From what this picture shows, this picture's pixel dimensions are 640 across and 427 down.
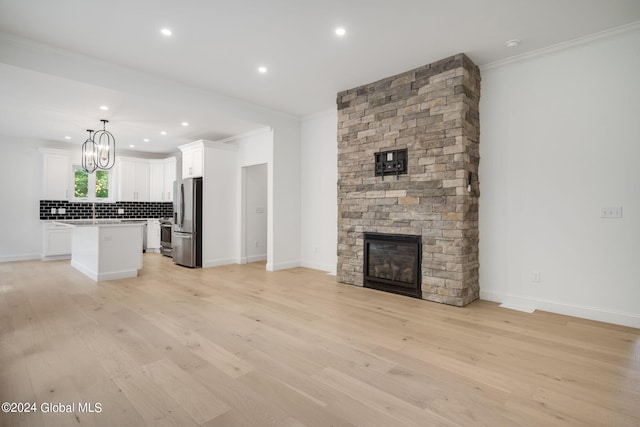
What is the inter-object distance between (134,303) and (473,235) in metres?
4.22

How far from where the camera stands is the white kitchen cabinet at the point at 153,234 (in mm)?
8560

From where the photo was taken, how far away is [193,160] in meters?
6.57

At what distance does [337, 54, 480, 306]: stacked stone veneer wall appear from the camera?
379cm

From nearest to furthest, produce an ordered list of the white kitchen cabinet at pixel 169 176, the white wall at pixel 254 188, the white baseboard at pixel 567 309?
the white baseboard at pixel 567 309
the white wall at pixel 254 188
the white kitchen cabinet at pixel 169 176

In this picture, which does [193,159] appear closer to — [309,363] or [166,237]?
[166,237]

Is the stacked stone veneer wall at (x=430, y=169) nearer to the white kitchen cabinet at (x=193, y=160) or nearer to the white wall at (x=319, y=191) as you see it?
the white wall at (x=319, y=191)

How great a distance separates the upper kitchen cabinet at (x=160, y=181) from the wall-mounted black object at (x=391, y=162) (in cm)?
643

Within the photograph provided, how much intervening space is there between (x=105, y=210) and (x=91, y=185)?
→ 2.29 feet

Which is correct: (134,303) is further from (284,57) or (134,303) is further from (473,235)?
(473,235)

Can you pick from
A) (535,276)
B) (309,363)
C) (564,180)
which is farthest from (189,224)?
(564,180)

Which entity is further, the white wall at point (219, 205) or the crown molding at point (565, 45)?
the white wall at point (219, 205)

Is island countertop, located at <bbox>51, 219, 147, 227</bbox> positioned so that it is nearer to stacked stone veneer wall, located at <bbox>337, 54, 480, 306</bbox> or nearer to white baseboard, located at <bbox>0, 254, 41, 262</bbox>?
white baseboard, located at <bbox>0, 254, 41, 262</bbox>

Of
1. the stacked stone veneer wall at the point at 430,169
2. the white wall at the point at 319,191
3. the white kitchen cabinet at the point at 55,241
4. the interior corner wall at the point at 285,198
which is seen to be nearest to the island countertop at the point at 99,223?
the white kitchen cabinet at the point at 55,241

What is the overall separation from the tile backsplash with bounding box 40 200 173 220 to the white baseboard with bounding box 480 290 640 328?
8.45 m
